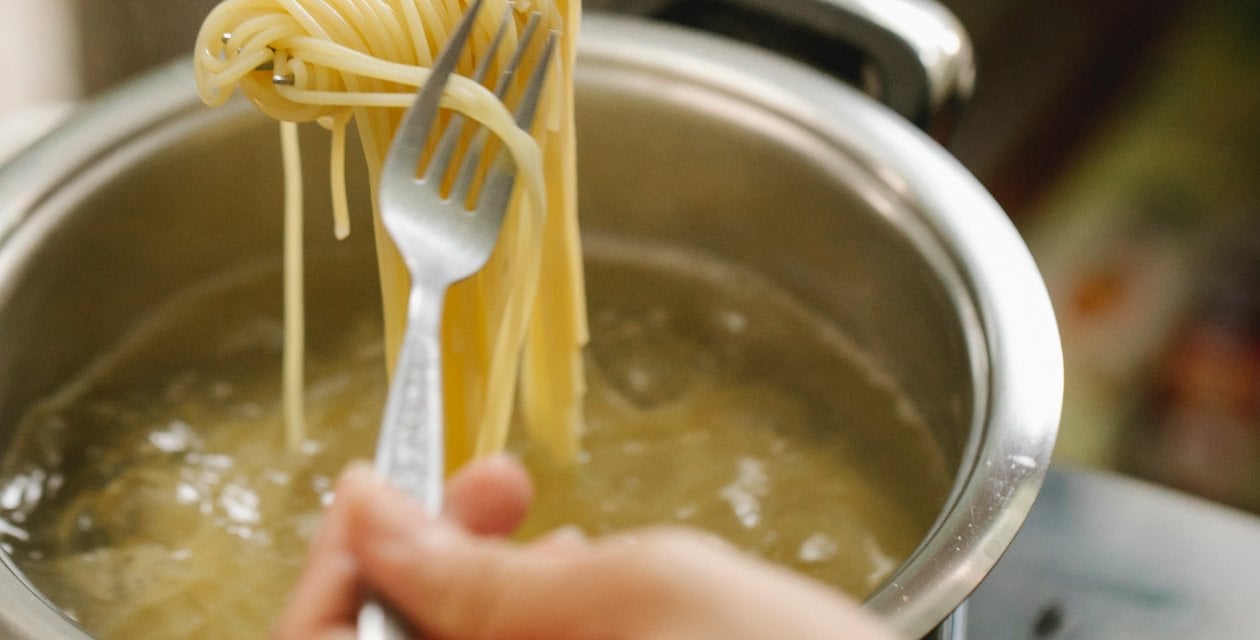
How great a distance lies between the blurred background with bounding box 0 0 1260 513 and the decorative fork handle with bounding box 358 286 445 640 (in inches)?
56.2

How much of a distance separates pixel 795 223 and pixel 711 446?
204 millimetres

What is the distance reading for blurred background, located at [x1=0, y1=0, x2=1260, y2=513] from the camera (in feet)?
5.75

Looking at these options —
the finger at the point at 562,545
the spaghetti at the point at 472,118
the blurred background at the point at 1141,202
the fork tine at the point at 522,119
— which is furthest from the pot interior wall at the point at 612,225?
the blurred background at the point at 1141,202

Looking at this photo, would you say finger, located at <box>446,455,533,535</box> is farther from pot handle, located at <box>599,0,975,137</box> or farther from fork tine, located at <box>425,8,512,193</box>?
pot handle, located at <box>599,0,975,137</box>

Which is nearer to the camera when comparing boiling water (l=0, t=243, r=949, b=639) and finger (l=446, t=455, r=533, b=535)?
finger (l=446, t=455, r=533, b=535)

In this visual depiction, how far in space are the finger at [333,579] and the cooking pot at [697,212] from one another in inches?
15.2

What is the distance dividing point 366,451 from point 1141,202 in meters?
1.54

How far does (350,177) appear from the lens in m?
1.03

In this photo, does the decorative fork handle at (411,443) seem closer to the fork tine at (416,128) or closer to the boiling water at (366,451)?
the fork tine at (416,128)

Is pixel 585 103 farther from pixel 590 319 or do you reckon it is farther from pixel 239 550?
pixel 239 550

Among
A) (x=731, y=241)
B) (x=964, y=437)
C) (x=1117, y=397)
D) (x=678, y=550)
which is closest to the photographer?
(x=678, y=550)

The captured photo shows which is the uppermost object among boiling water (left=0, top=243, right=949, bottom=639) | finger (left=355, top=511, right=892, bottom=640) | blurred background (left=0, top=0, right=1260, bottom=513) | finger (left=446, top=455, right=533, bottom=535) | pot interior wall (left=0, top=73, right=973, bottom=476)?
finger (left=355, top=511, right=892, bottom=640)

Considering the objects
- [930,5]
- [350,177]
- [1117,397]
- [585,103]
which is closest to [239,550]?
[350,177]

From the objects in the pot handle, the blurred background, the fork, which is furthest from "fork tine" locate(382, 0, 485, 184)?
the blurred background
